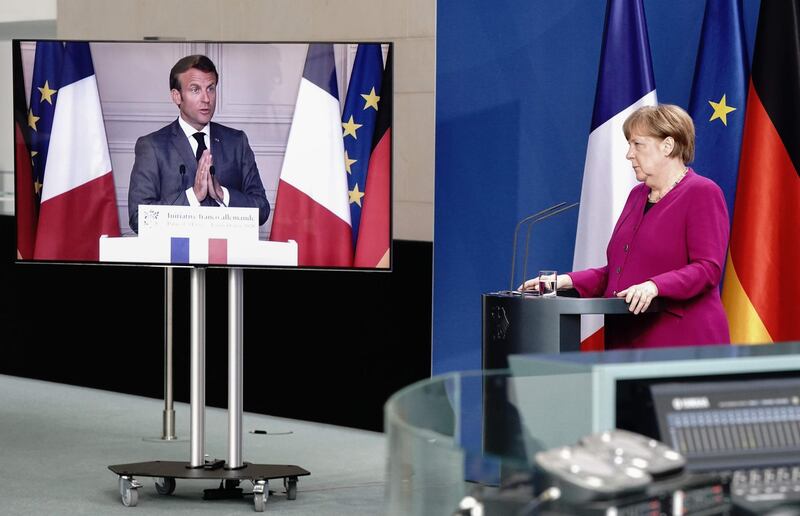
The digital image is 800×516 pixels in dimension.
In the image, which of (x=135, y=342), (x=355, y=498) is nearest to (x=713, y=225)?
(x=355, y=498)

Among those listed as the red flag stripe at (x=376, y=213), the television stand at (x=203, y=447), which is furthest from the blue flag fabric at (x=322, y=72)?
the television stand at (x=203, y=447)

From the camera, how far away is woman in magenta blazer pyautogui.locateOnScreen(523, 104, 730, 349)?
3.39 meters

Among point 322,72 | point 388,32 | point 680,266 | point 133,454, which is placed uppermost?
point 388,32

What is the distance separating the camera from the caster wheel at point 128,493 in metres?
4.79

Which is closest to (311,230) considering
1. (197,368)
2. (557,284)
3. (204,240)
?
(204,240)

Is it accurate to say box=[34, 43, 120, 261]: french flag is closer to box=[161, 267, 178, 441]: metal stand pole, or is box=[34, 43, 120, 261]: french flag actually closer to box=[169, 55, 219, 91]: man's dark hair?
box=[169, 55, 219, 91]: man's dark hair

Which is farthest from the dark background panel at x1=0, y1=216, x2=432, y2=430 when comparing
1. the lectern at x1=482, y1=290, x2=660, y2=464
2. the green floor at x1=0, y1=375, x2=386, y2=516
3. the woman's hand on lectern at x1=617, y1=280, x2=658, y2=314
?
the woman's hand on lectern at x1=617, y1=280, x2=658, y2=314

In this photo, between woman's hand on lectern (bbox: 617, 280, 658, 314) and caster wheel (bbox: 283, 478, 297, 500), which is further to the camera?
caster wheel (bbox: 283, 478, 297, 500)

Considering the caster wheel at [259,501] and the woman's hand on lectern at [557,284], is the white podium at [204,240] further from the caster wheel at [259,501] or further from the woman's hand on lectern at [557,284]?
the woman's hand on lectern at [557,284]

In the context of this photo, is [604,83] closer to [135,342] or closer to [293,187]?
[293,187]

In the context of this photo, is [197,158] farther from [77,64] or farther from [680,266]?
[680,266]

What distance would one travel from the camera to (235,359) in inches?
191

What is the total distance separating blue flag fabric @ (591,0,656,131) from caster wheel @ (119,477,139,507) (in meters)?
2.19

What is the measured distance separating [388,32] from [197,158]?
6.07 feet
